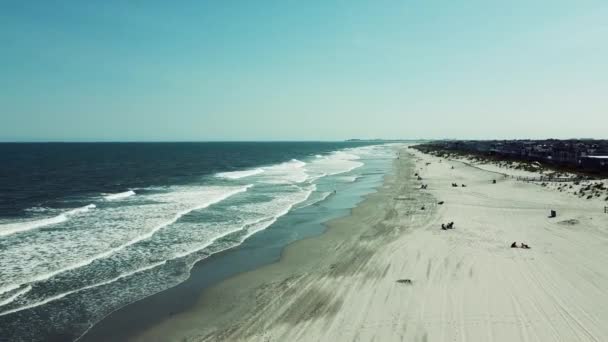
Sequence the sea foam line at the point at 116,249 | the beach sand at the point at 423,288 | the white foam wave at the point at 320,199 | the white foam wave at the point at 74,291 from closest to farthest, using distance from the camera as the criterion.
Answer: the beach sand at the point at 423,288
the white foam wave at the point at 74,291
the sea foam line at the point at 116,249
the white foam wave at the point at 320,199

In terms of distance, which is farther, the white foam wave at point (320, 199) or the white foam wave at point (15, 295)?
the white foam wave at point (320, 199)

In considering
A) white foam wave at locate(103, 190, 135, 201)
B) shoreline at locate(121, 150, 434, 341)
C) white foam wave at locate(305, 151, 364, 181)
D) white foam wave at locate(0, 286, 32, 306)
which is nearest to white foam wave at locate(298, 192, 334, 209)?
shoreline at locate(121, 150, 434, 341)

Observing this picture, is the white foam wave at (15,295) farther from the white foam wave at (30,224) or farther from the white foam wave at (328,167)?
the white foam wave at (328,167)

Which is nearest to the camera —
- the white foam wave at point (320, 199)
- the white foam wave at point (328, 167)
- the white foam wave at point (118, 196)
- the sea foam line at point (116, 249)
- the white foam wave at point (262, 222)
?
the sea foam line at point (116, 249)

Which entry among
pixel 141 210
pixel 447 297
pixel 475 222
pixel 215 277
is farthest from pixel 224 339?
pixel 141 210

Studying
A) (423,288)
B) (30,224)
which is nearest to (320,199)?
(30,224)

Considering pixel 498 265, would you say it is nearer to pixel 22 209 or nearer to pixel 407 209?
pixel 407 209

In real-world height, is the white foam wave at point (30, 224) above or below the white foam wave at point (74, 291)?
above

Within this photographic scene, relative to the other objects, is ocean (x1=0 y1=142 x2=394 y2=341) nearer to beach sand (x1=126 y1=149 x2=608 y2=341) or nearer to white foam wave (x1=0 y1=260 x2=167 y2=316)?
white foam wave (x1=0 y1=260 x2=167 y2=316)

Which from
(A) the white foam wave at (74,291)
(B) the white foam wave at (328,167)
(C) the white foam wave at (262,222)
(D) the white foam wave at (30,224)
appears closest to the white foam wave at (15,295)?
(A) the white foam wave at (74,291)
